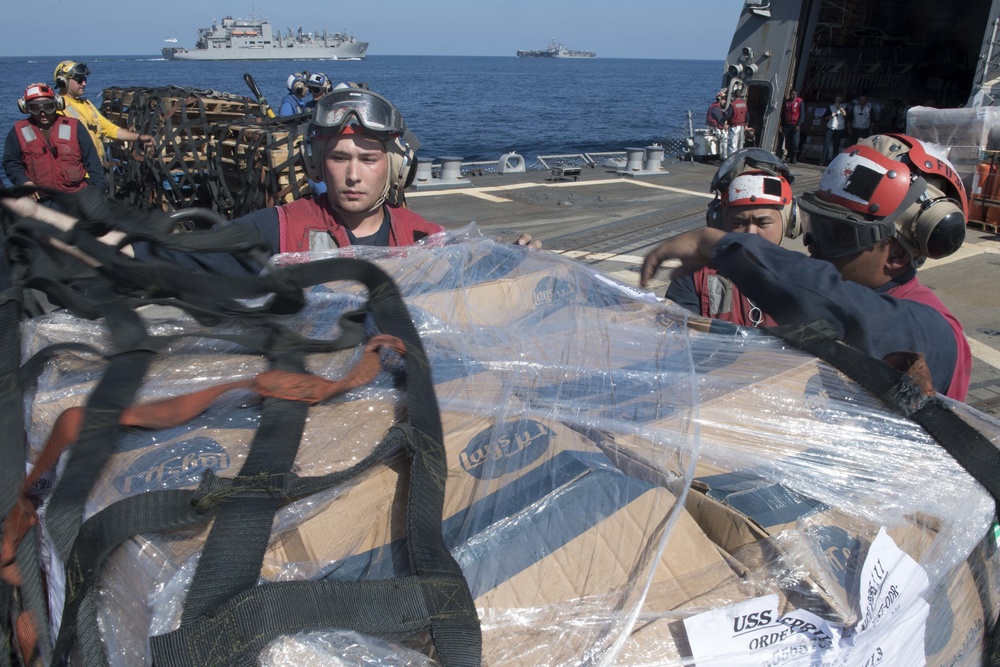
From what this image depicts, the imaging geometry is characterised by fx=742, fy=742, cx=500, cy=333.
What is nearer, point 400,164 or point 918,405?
point 918,405

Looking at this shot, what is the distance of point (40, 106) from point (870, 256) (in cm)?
714

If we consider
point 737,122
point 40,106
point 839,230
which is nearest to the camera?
point 839,230

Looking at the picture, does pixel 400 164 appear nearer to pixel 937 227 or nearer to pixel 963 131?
pixel 937 227

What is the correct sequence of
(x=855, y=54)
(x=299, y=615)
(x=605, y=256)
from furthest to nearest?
(x=855, y=54)
(x=605, y=256)
(x=299, y=615)

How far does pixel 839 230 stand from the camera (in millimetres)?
2188

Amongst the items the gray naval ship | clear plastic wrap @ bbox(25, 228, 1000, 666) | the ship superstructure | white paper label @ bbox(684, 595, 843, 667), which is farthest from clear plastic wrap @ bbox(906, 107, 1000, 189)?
the gray naval ship

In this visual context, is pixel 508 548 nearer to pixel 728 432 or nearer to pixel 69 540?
pixel 728 432

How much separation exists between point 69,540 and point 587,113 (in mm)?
53736

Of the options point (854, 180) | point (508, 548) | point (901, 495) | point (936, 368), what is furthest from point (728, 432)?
point (854, 180)

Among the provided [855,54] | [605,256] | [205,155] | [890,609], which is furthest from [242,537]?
[855,54]

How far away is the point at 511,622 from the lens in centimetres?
113

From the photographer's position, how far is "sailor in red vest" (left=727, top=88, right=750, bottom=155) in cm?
1605

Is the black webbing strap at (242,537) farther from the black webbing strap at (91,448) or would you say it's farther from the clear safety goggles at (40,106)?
the clear safety goggles at (40,106)

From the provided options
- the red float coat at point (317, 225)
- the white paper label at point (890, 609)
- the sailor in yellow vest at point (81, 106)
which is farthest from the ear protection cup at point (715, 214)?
the sailor in yellow vest at point (81, 106)
